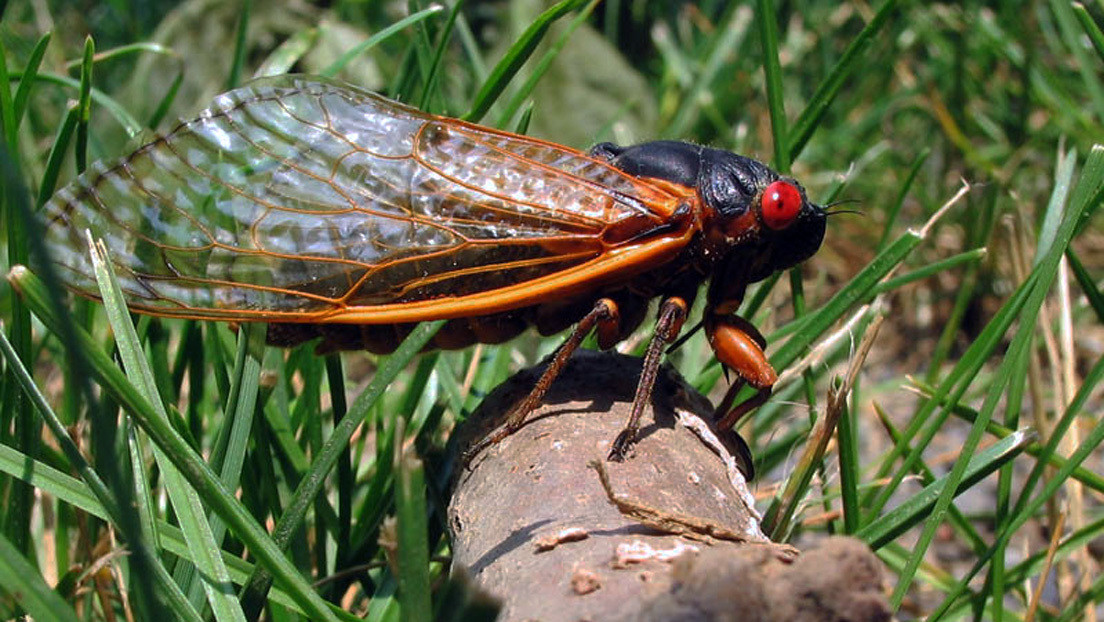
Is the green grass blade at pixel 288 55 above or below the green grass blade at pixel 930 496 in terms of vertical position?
above

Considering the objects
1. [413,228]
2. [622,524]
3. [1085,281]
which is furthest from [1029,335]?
[413,228]

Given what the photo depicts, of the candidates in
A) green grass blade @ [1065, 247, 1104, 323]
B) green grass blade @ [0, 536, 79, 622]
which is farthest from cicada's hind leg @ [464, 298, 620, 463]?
green grass blade @ [1065, 247, 1104, 323]

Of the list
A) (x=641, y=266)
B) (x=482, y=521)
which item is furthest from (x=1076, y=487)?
(x=482, y=521)

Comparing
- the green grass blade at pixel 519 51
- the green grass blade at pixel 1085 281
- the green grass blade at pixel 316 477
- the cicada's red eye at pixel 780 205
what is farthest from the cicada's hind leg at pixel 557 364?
the green grass blade at pixel 1085 281

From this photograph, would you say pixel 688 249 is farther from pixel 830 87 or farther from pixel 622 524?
pixel 622 524

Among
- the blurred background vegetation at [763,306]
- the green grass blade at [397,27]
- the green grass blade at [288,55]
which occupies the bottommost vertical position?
the blurred background vegetation at [763,306]

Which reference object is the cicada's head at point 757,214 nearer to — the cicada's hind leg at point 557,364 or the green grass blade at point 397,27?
the cicada's hind leg at point 557,364

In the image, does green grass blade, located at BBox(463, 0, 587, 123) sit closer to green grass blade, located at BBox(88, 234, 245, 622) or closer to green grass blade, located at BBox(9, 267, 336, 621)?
green grass blade, located at BBox(88, 234, 245, 622)

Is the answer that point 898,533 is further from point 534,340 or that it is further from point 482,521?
point 534,340
